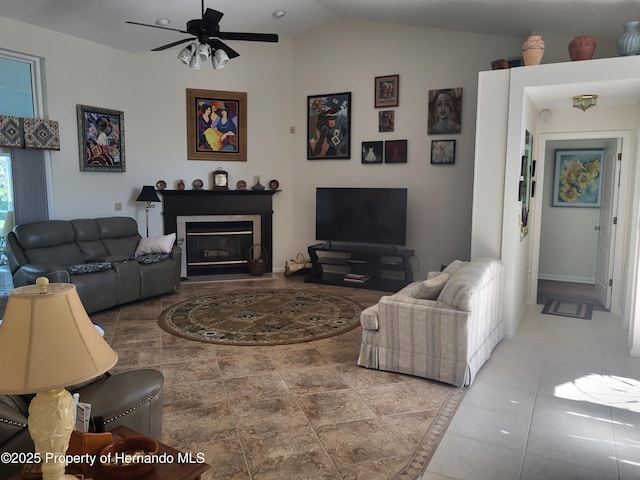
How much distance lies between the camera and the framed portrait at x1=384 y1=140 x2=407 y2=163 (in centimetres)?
673

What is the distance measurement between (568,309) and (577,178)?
2.38 metres

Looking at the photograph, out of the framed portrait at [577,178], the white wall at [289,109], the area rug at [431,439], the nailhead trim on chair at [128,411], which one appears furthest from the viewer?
the framed portrait at [577,178]

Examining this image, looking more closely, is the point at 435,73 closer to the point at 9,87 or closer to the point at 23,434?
the point at 9,87

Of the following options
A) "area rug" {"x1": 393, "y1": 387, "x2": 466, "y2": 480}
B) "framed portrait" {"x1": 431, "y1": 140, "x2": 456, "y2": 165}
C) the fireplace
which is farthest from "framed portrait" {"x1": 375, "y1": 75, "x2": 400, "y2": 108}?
"area rug" {"x1": 393, "y1": 387, "x2": 466, "y2": 480}

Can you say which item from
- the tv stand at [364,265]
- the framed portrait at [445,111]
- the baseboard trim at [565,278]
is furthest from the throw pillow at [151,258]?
the baseboard trim at [565,278]

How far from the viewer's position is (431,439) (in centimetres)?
279

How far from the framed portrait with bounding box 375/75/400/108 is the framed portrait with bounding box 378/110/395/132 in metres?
0.10

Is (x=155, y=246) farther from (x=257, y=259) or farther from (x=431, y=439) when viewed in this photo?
(x=431, y=439)

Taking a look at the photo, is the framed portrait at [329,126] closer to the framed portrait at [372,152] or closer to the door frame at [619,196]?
the framed portrait at [372,152]

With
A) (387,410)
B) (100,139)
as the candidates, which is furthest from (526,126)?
(100,139)

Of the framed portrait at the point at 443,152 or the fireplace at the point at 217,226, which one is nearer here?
the framed portrait at the point at 443,152

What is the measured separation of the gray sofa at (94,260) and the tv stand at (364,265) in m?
2.10

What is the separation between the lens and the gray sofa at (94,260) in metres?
5.11

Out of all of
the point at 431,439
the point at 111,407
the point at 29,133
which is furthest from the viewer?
the point at 29,133
